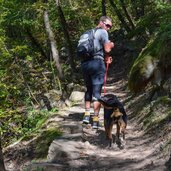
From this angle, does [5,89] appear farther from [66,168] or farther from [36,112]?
[66,168]

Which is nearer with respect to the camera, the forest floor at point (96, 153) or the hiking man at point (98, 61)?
the forest floor at point (96, 153)

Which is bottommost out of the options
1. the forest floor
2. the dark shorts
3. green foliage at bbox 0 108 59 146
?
green foliage at bbox 0 108 59 146

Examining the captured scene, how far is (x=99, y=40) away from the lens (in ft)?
22.2

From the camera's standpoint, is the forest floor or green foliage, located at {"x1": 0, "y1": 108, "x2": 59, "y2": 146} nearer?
the forest floor

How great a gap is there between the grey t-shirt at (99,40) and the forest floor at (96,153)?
5.06ft

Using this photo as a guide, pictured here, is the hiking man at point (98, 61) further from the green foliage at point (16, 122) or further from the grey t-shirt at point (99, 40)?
the green foliage at point (16, 122)

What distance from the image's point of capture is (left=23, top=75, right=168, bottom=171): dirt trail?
4.93 m

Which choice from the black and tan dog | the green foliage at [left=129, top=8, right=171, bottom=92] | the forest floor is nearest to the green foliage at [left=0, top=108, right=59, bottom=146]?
the green foliage at [left=129, top=8, right=171, bottom=92]

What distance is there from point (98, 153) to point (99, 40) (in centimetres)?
220

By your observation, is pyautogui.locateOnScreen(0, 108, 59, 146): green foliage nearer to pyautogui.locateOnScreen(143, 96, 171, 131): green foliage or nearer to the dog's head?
pyautogui.locateOnScreen(143, 96, 171, 131): green foliage

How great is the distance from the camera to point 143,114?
7.77m

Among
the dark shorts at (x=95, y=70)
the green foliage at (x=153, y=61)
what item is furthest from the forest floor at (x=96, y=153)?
the green foliage at (x=153, y=61)

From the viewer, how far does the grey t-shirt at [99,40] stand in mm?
6715

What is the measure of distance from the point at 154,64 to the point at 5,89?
821 cm
